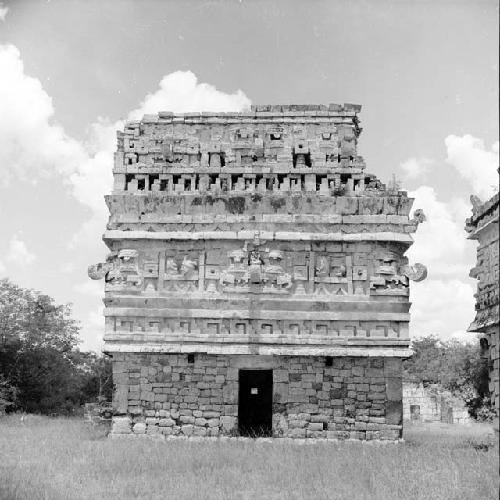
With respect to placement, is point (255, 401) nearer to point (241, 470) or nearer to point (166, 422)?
point (166, 422)

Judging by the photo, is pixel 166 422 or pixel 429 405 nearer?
pixel 166 422

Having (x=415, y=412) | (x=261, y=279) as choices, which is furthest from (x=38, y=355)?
(x=415, y=412)

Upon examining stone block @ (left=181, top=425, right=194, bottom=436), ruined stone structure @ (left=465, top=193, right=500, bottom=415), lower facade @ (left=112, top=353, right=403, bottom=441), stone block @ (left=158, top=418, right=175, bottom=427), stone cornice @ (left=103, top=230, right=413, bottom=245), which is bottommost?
stone block @ (left=181, top=425, right=194, bottom=436)

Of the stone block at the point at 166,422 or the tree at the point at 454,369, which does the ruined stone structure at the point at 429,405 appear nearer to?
the tree at the point at 454,369

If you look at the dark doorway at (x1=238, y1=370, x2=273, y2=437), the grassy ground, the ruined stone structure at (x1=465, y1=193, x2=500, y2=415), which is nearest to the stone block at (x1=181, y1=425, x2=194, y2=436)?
the grassy ground

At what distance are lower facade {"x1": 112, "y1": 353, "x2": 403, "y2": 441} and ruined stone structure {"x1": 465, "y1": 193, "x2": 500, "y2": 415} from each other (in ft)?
8.81

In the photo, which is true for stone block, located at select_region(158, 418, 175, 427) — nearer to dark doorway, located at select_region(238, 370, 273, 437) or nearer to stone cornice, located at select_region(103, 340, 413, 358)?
stone cornice, located at select_region(103, 340, 413, 358)

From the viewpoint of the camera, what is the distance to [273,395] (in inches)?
584

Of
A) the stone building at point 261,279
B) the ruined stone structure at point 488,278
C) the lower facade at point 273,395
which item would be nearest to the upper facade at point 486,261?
the ruined stone structure at point 488,278

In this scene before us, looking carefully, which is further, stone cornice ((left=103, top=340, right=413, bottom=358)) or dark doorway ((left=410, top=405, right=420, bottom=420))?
dark doorway ((left=410, top=405, right=420, bottom=420))

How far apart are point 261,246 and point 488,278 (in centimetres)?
511

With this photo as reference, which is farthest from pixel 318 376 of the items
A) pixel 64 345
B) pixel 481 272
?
pixel 64 345

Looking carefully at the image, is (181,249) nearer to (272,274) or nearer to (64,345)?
(272,274)

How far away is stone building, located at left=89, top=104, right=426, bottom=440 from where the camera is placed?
14.9 metres
